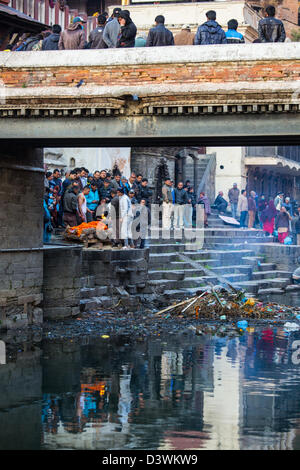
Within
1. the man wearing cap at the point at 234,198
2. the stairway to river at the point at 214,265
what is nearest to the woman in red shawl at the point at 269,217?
the man wearing cap at the point at 234,198

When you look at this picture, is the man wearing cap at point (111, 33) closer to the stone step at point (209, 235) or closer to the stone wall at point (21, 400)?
the stone wall at point (21, 400)

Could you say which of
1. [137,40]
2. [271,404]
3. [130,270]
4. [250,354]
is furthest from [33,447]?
[130,270]

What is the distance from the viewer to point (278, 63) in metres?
13.8

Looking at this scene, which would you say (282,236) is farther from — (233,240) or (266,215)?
(233,240)

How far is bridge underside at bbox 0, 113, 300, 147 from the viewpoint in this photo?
551 inches

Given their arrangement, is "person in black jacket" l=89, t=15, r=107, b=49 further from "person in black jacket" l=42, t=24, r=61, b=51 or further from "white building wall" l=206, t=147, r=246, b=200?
"white building wall" l=206, t=147, r=246, b=200

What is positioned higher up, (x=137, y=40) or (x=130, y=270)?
(x=137, y=40)

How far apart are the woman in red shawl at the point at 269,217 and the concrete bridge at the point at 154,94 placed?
18.6 metres

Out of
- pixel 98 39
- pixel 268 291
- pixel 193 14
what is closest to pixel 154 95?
pixel 98 39

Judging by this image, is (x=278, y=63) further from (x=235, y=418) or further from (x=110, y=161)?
(x=110, y=161)

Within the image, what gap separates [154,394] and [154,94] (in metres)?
4.64

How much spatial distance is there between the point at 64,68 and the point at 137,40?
281 cm

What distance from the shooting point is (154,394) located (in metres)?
12.4

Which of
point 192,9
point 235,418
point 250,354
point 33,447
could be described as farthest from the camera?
point 192,9
